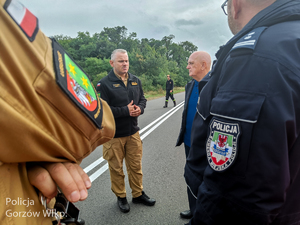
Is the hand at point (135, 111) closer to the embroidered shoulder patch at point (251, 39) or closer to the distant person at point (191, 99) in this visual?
the distant person at point (191, 99)

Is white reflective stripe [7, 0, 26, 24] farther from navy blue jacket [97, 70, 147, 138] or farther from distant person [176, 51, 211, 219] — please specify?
distant person [176, 51, 211, 219]

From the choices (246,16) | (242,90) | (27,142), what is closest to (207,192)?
(242,90)

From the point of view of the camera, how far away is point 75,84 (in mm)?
671

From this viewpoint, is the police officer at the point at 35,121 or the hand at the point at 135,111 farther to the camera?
the hand at the point at 135,111

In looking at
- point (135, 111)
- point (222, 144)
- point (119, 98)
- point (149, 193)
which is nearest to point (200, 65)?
point (135, 111)

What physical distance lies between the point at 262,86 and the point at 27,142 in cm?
88

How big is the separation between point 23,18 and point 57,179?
A: 51 cm

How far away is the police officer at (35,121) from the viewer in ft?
1.60

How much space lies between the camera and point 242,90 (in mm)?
825

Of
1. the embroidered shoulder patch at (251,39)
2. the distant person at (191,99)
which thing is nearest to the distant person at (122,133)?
the distant person at (191,99)

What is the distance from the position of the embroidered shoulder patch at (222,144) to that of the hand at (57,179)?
60cm

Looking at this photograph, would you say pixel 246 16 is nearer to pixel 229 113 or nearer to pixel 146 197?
pixel 229 113

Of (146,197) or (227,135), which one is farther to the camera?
(146,197)

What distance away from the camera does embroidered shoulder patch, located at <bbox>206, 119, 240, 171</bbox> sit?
0.82m
